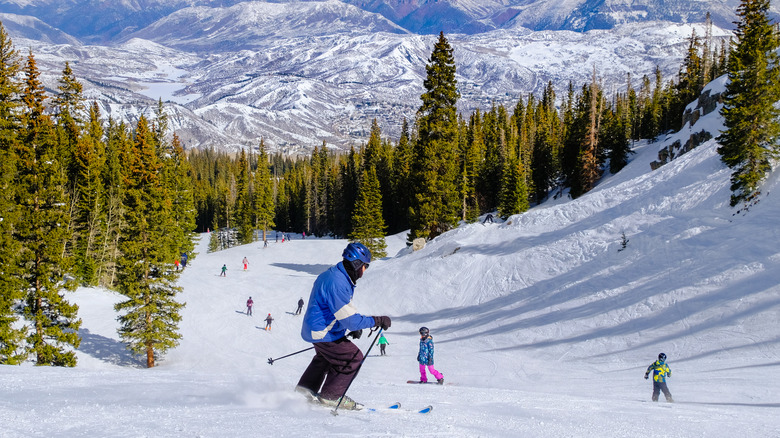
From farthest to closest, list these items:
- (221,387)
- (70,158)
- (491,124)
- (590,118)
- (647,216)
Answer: (491,124), (590,118), (70,158), (647,216), (221,387)

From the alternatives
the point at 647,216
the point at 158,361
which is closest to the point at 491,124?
the point at 647,216

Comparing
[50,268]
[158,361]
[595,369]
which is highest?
[50,268]

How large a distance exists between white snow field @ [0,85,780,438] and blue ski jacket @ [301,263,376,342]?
98cm

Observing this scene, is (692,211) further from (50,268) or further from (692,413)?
(50,268)

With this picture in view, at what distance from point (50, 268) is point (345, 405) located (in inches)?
731

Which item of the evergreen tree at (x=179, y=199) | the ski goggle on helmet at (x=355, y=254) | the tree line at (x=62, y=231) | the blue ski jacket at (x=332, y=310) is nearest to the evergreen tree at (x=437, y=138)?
the tree line at (x=62, y=231)

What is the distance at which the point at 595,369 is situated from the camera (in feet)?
53.4

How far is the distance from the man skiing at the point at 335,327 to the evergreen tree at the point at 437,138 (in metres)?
29.9

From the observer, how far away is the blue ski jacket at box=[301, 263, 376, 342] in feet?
18.1

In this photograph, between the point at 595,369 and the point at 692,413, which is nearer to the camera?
the point at 692,413

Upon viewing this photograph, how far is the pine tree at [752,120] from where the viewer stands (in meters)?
21.5

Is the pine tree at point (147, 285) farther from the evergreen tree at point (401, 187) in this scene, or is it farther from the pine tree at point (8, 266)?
the evergreen tree at point (401, 187)

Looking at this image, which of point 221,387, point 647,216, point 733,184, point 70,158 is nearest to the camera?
point 221,387

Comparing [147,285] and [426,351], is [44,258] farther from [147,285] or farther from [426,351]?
[426,351]
